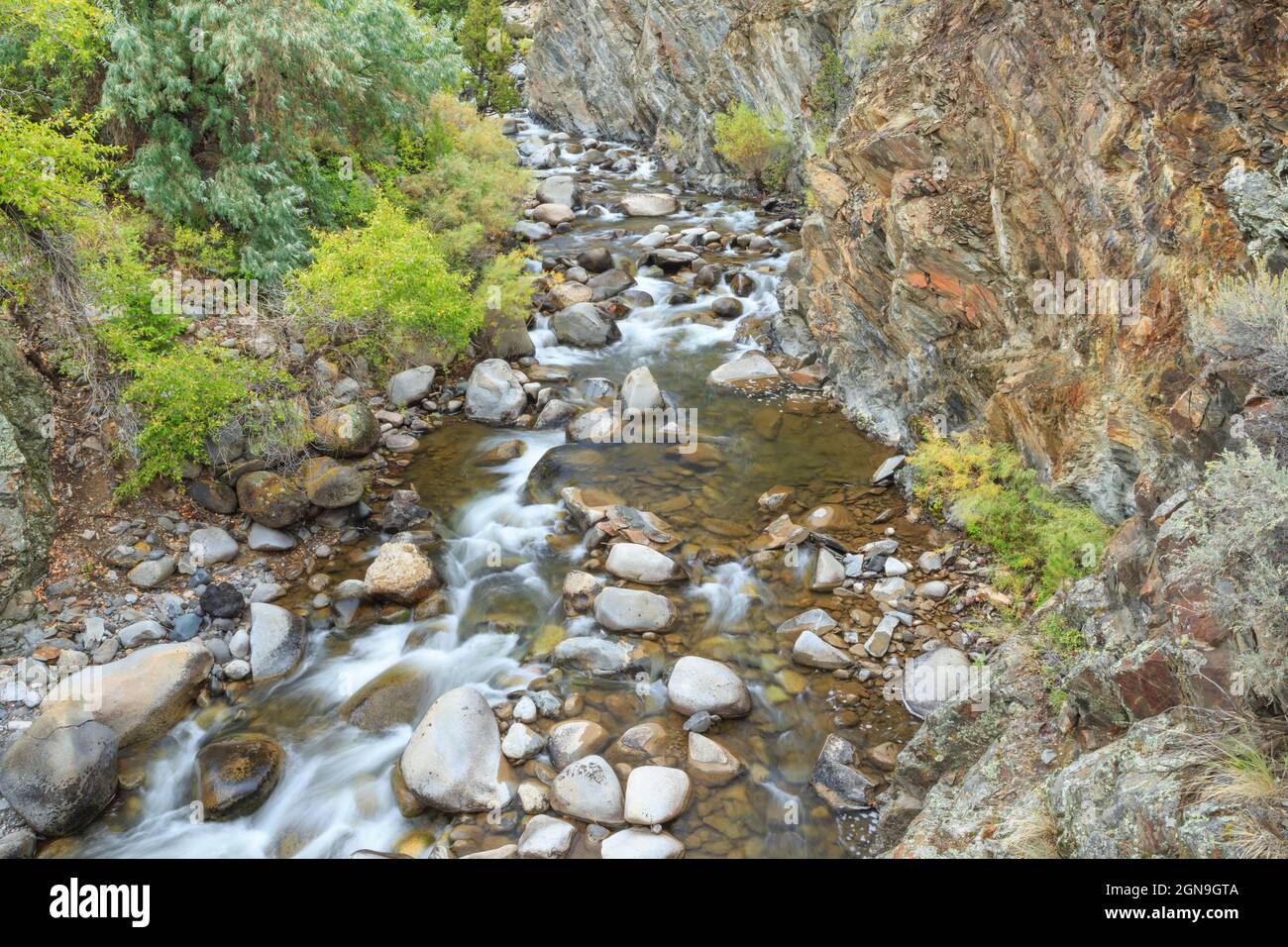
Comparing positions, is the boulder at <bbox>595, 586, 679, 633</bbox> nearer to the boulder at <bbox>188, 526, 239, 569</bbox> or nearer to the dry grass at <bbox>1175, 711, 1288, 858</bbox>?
the boulder at <bbox>188, 526, 239, 569</bbox>

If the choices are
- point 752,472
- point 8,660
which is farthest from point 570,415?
point 8,660

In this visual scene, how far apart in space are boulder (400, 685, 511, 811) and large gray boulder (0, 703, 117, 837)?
3.13 meters

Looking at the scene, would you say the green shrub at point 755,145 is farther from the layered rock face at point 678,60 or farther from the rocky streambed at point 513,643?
the rocky streambed at point 513,643

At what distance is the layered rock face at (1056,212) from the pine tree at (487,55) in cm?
3065

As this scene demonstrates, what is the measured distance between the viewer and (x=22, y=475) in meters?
10.3

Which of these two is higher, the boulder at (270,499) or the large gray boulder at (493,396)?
the large gray boulder at (493,396)

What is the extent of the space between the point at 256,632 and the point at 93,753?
223 centimetres

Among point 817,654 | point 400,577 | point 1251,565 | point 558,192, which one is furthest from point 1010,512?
point 558,192

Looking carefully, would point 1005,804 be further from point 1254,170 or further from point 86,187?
point 86,187

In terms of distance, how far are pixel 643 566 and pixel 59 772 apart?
699 cm

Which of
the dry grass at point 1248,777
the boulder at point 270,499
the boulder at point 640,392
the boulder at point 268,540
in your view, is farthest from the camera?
the boulder at point 640,392

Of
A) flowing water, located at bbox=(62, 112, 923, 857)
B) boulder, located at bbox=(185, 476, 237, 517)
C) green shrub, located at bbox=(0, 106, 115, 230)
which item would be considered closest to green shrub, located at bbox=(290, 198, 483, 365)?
flowing water, located at bbox=(62, 112, 923, 857)

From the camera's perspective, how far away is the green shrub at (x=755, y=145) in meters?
25.3

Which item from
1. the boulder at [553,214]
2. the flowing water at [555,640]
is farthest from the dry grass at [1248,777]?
the boulder at [553,214]
